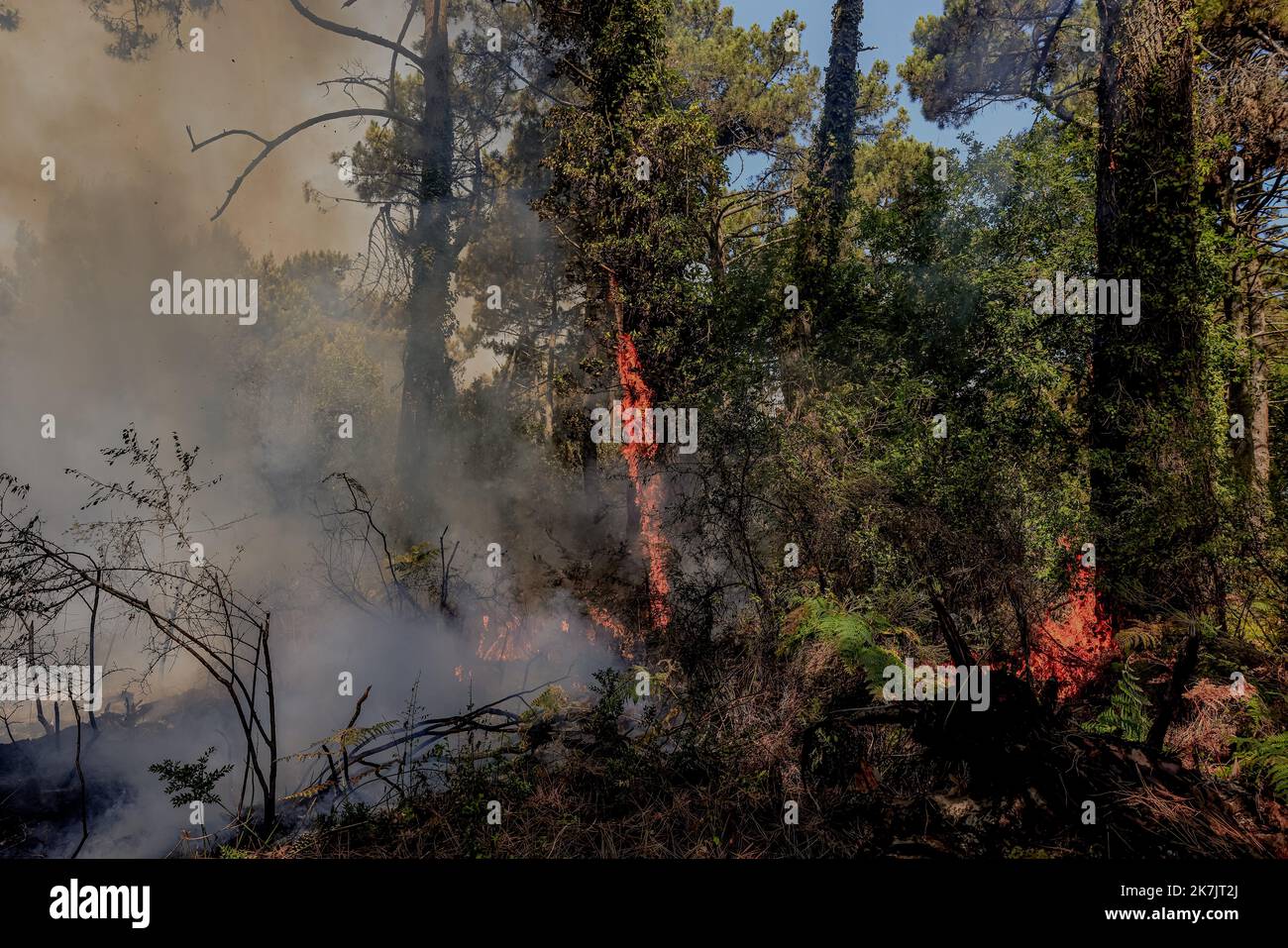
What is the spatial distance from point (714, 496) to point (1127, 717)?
4787 millimetres

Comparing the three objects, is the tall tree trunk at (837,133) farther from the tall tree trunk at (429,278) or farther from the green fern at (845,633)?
the tall tree trunk at (429,278)

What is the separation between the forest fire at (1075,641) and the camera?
6.85m

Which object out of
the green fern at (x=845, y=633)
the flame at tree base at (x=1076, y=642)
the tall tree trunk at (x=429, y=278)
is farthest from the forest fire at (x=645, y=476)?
the tall tree trunk at (x=429, y=278)

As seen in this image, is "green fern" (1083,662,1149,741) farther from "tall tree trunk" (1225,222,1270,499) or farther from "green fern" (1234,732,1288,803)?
"tall tree trunk" (1225,222,1270,499)

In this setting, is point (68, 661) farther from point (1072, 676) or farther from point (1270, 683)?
point (1270, 683)

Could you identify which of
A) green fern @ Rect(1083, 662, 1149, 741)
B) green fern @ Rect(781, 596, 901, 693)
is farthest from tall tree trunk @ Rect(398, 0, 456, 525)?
green fern @ Rect(1083, 662, 1149, 741)

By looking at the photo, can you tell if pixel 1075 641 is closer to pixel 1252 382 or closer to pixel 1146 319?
pixel 1146 319

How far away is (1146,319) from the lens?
27.6 feet

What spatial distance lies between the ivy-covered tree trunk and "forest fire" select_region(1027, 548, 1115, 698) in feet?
0.63

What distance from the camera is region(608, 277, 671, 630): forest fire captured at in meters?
10.4

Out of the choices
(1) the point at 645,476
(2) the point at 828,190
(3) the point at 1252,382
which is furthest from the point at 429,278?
(3) the point at 1252,382

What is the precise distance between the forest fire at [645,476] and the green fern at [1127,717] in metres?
5.18

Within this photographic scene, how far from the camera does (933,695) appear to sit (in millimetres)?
5289

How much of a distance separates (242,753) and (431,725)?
3507 mm
